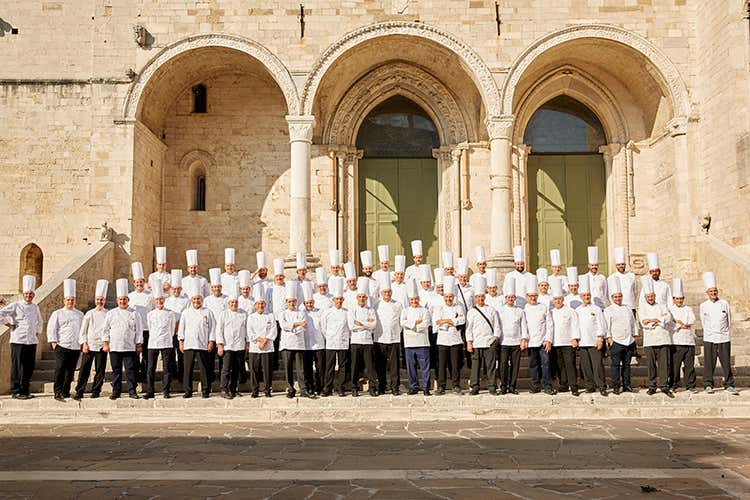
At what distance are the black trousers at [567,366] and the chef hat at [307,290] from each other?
3.62 metres

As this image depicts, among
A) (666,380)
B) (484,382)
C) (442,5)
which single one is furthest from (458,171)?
(666,380)

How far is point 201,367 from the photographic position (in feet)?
33.2

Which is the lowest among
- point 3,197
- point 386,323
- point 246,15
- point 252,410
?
point 252,410

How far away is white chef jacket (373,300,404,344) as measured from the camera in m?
10.3

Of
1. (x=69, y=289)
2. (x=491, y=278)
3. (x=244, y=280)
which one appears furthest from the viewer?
→ (x=244, y=280)

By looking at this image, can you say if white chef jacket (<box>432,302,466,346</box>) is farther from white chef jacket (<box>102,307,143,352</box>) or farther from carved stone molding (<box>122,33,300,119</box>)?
carved stone molding (<box>122,33,300,119</box>)

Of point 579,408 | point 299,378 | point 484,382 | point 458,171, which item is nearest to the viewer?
point 579,408

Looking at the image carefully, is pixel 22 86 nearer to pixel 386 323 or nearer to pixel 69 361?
pixel 69 361

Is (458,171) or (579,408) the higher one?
(458,171)

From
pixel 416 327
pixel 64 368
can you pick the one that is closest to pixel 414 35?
pixel 416 327

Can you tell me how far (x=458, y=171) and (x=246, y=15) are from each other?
559 cm

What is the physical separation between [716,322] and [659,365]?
1006 millimetres

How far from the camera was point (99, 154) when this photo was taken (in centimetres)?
1461

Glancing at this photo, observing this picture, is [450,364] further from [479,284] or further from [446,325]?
[479,284]
